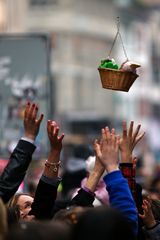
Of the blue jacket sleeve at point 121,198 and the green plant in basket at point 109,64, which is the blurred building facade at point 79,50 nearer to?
the green plant in basket at point 109,64

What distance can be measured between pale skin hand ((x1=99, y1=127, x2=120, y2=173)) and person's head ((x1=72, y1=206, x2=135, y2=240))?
4.50ft

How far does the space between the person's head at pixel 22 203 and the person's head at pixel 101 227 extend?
80.5 inches

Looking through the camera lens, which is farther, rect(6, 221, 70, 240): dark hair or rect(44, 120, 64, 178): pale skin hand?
rect(44, 120, 64, 178): pale skin hand

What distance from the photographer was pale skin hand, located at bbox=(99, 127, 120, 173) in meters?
5.98

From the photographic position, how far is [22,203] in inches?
265

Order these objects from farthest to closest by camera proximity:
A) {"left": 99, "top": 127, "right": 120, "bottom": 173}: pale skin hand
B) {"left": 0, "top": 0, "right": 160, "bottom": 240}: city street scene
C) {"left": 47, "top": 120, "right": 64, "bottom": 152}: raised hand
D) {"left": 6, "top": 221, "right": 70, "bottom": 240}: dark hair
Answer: {"left": 47, "top": 120, "right": 64, "bottom": 152}: raised hand < {"left": 99, "top": 127, "right": 120, "bottom": 173}: pale skin hand < {"left": 0, "top": 0, "right": 160, "bottom": 240}: city street scene < {"left": 6, "top": 221, "right": 70, "bottom": 240}: dark hair

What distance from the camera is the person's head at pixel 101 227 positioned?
4.43 meters

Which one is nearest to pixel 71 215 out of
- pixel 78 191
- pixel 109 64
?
pixel 78 191

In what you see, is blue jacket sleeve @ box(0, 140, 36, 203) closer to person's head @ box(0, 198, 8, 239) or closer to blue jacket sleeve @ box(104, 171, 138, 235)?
blue jacket sleeve @ box(104, 171, 138, 235)

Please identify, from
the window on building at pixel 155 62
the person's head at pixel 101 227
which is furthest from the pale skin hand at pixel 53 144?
the window on building at pixel 155 62

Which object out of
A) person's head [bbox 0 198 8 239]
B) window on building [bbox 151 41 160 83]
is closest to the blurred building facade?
window on building [bbox 151 41 160 83]

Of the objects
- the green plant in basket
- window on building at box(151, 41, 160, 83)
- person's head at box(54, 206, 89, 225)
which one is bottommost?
person's head at box(54, 206, 89, 225)

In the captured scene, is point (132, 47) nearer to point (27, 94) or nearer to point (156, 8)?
point (156, 8)

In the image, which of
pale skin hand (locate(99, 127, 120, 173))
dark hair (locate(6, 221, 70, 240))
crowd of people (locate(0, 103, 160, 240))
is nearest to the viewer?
dark hair (locate(6, 221, 70, 240))
